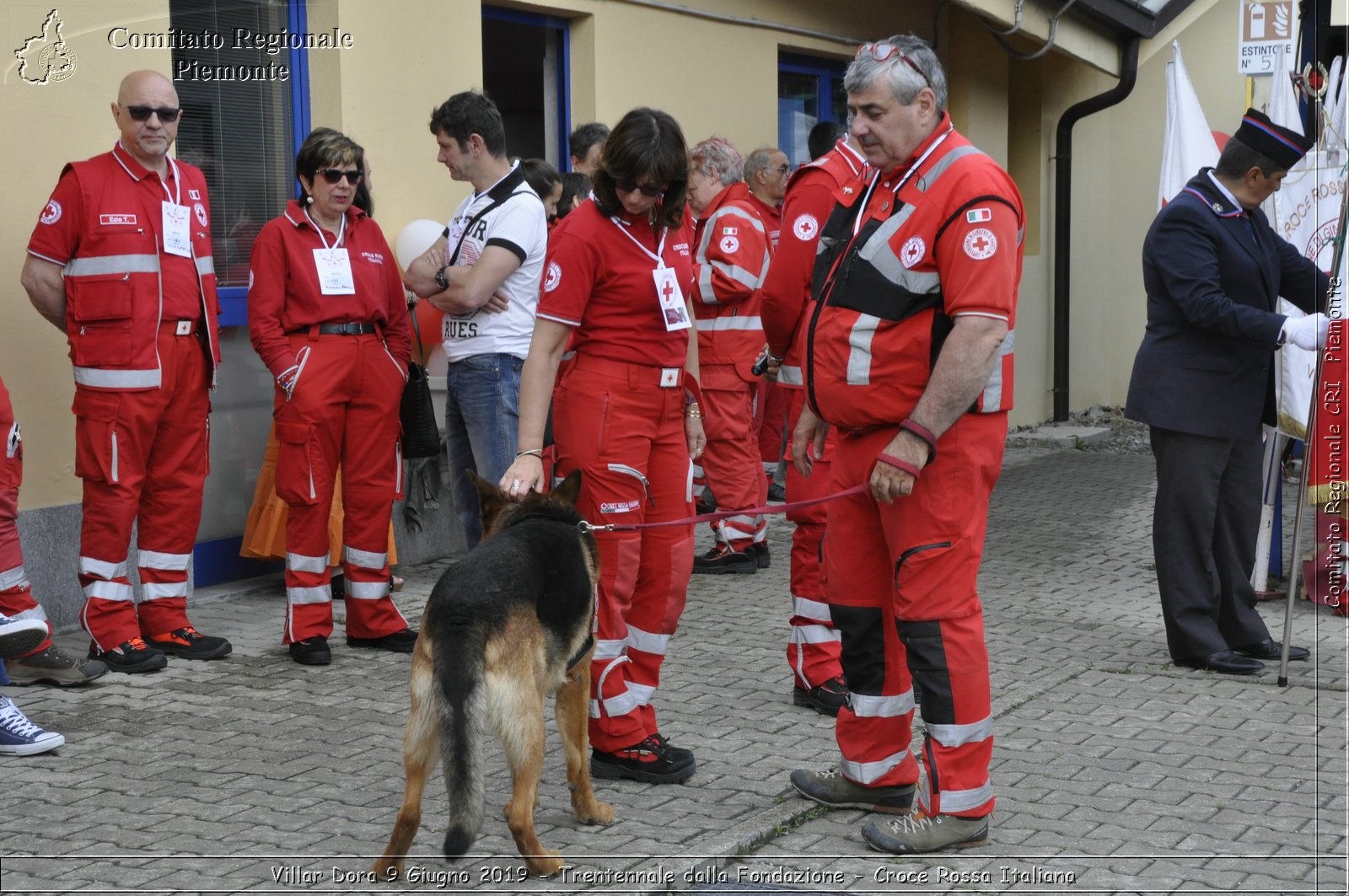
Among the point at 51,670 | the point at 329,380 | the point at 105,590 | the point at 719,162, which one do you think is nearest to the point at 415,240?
the point at 329,380

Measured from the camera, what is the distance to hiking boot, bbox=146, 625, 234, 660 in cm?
633

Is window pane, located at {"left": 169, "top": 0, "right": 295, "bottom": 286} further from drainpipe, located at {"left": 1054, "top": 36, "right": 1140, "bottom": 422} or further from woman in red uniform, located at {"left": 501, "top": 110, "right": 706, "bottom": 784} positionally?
drainpipe, located at {"left": 1054, "top": 36, "right": 1140, "bottom": 422}

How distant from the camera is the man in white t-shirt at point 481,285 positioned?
604cm

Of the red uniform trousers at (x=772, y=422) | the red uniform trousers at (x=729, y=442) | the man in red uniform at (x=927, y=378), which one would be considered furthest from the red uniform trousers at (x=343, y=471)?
the red uniform trousers at (x=772, y=422)

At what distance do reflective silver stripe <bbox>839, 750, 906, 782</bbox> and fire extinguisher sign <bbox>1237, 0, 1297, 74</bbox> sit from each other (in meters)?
7.08

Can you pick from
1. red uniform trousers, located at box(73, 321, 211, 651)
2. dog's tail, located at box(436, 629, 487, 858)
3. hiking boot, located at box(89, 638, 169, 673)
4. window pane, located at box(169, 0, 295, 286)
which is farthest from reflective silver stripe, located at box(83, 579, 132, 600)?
dog's tail, located at box(436, 629, 487, 858)

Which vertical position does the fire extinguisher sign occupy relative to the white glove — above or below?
above

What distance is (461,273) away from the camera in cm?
607

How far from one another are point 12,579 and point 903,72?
360 centimetres

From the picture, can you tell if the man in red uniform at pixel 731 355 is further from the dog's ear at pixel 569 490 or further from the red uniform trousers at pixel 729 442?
the dog's ear at pixel 569 490

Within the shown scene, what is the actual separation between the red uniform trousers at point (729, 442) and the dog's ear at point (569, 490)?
373 centimetres

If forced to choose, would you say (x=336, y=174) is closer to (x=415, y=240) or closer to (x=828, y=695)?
(x=415, y=240)

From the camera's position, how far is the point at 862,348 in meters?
4.10

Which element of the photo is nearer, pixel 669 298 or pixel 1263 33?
pixel 669 298
